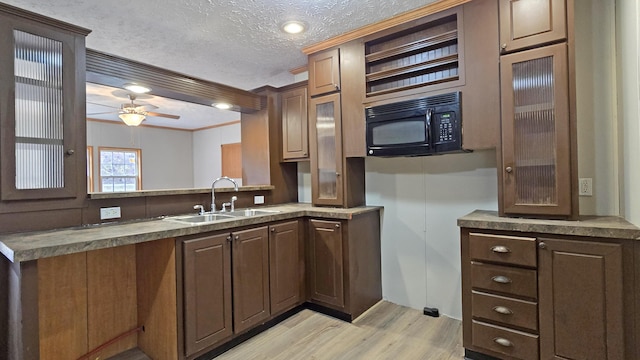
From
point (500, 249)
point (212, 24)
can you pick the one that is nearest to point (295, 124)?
point (212, 24)

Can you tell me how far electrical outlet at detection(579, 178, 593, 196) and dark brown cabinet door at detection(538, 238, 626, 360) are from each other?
558 mm

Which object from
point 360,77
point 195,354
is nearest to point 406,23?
point 360,77

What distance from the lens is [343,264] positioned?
2701 millimetres

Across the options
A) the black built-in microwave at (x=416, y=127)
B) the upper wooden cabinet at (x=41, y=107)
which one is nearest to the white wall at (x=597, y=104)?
the black built-in microwave at (x=416, y=127)

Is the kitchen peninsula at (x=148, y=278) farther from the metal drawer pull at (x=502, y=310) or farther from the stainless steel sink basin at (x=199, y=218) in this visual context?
the metal drawer pull at (x=502, y=310)

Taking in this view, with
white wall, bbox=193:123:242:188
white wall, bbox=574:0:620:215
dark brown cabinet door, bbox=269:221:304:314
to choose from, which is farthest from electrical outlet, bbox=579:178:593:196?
white wall, bbox=193:123:242:188

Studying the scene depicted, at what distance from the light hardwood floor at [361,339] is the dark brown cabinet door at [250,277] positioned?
0.63 feet

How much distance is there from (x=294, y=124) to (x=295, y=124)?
0.02 m

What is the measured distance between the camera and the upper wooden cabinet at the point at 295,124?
11.0 feet

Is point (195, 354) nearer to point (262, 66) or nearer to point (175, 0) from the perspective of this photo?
point (175, 0)

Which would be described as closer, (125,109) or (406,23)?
(406,23)

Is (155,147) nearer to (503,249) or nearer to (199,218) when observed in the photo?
(199,218)

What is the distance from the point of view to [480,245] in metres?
2.03

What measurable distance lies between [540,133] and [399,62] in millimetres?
1212
